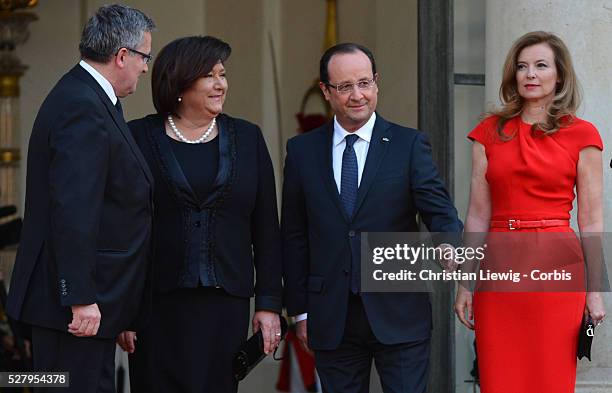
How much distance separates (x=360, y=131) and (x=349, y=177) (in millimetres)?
174

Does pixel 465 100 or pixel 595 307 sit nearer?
pixel 595 307

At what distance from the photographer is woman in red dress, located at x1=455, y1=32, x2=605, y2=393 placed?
4.41 m

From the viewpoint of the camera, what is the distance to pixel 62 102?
3904mm

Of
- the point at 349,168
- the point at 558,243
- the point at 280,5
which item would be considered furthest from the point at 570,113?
the point at 280,5

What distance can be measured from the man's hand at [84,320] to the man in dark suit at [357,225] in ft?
2.76

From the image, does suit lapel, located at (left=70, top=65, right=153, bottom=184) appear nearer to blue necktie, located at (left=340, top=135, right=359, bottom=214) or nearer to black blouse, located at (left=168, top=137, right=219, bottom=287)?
black blouse, located at (left=168, top=137, right=219, bottom=287)

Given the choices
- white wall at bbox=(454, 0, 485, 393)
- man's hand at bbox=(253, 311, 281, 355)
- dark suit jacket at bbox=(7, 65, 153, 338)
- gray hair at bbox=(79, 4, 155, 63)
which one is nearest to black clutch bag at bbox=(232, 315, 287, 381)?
man's hand at bbox=(253, 311, 281, 355)

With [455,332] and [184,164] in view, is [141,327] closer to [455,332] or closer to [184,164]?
[184,164]

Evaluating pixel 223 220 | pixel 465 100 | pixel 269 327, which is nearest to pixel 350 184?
pixel 223 220

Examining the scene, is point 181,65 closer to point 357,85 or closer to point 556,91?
point 357,85

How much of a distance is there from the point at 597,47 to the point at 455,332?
1581mm

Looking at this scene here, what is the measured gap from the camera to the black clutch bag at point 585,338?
436cm

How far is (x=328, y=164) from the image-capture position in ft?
14.5

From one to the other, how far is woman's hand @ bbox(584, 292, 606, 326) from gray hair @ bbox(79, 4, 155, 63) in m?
1.85
